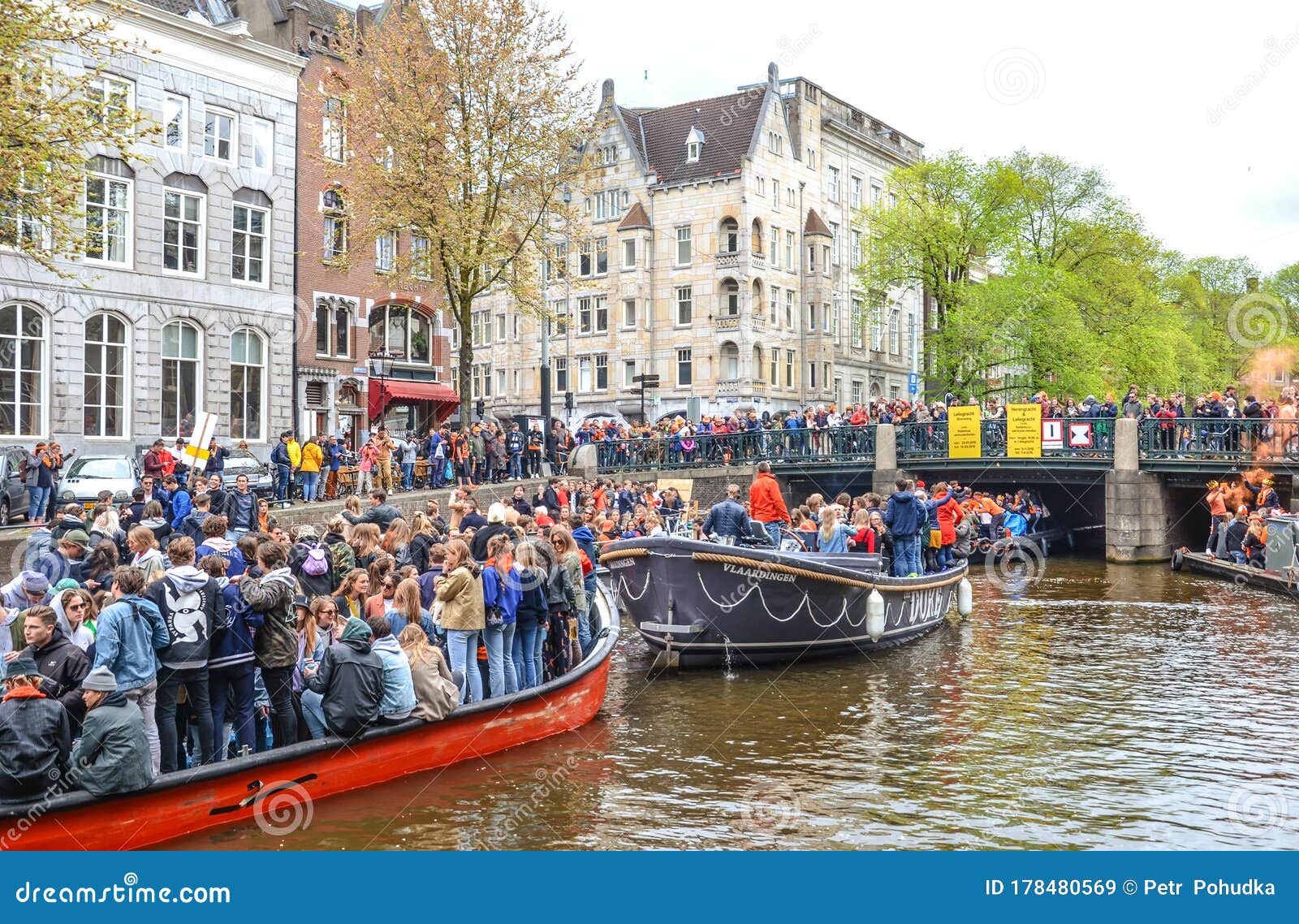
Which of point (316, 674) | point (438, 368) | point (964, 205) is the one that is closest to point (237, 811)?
point (316, 674)

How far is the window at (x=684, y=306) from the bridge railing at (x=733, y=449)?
69.1 feet

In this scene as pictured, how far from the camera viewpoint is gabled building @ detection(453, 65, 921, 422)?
Result: 57.8 m

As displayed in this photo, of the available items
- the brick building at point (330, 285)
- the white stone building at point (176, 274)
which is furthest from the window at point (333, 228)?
the white stone building at point (176, 274)

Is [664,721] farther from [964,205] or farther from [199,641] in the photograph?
[964,205]

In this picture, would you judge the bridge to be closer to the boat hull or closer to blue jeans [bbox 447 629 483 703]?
the boat hull

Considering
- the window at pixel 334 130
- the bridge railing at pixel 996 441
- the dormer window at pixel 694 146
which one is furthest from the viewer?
the dormer window at pixel 694 146

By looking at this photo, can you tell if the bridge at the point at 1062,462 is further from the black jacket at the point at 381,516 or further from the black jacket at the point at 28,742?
the black jacket at the point at 28,742

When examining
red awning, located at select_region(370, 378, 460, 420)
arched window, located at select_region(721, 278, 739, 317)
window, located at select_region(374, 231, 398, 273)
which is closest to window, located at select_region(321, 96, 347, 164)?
window, located at select_region(374, 231, 398, 273)

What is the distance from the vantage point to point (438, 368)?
42.2 m

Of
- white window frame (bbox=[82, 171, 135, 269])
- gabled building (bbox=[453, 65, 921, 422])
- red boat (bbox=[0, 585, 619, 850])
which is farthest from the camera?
gabled building (bbox=[453, 65, 921, 422])

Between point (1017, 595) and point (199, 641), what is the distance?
19.9 meters

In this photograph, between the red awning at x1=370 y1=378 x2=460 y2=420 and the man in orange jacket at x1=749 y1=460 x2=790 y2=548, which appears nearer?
the man in orange jacket at x1=749 y1=460 x2=790 y2=548

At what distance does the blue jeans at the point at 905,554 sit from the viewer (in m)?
19.5

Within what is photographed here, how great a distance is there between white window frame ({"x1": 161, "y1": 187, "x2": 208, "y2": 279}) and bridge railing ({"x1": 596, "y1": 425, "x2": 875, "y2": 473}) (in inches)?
492
